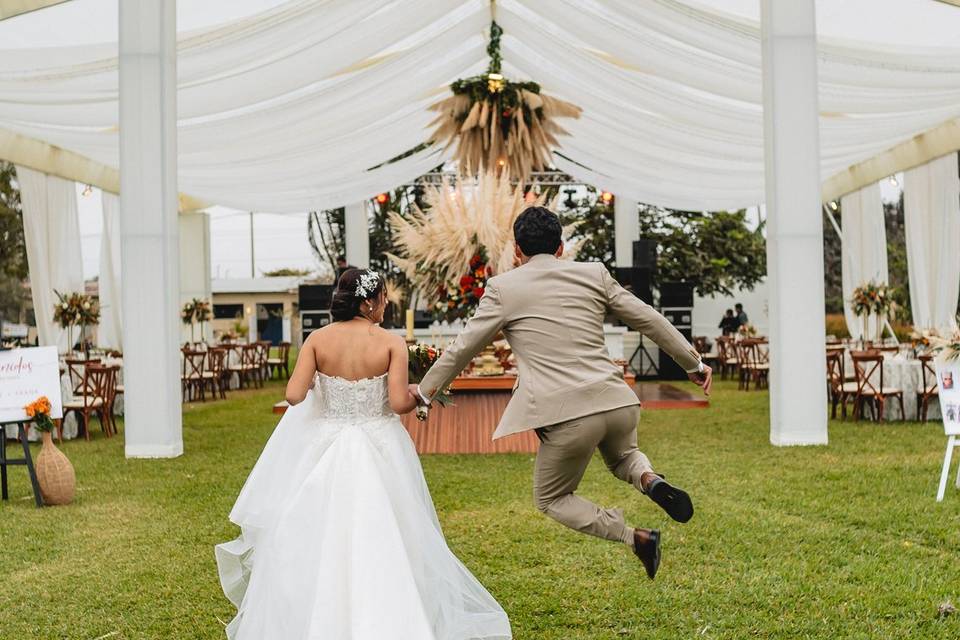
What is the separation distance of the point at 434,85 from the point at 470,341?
33.9 ft

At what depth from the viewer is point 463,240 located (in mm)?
9156

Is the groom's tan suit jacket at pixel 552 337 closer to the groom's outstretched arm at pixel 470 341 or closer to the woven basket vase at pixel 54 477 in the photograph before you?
the groom's outstretched arm at pixel 470 341

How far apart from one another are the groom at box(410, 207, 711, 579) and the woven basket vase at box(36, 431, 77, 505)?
161 inches

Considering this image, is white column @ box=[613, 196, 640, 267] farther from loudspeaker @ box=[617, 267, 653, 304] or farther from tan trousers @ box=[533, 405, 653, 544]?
tan trousers @ box=[533, 405, 653, 544]

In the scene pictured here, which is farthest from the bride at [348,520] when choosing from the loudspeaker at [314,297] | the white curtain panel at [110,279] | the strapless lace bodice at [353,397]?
the loudspeaker at [314,297]

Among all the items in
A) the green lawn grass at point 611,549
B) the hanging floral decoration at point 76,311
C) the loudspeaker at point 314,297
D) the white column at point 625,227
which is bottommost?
the green lawn grass at point 611,549

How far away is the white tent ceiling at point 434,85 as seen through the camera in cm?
914

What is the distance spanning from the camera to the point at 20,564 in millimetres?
5348

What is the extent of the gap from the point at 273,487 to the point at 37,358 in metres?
4.08

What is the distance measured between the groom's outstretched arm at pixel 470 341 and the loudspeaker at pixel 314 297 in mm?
13944

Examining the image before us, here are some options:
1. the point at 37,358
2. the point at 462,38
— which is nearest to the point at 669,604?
the point at 37,358

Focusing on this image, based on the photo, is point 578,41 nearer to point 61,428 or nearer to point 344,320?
point 61,428

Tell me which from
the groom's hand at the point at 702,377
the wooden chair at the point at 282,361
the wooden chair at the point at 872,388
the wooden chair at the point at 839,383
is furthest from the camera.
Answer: the wooden chair at the point at 282,361

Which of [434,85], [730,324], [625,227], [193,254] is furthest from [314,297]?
[730,324]
